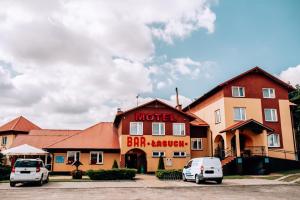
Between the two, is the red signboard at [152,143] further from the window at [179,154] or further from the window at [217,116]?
the window at [217,116]

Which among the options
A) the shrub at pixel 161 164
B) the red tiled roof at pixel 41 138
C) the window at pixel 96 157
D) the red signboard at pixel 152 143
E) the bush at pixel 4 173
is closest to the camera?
the bush at pixel 4 173

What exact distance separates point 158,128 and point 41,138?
15.0m

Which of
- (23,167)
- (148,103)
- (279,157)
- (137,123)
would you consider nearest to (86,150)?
(137,123)

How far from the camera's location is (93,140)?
34.5 meters

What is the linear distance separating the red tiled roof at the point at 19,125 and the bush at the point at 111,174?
31.3 m

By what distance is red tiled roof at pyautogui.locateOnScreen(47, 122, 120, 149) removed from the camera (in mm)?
33219

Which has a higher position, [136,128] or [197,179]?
[136,128]

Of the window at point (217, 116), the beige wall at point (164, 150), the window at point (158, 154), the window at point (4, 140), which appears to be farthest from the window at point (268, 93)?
the window at point (4, 140)

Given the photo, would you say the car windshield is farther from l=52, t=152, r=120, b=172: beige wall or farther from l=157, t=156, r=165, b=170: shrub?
l=157, t=156, r=165, b=170: shrub

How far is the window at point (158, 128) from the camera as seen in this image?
34.0 metres

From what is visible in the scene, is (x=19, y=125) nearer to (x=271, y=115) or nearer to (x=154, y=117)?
(x=154, y=117)

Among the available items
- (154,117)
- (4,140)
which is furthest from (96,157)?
(4,140)

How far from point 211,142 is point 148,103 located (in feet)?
31.1

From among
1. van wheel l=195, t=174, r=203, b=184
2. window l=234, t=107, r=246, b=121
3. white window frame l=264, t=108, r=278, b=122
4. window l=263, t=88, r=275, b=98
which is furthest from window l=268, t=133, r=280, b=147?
van wheel l=195, t=174, r=203, b=184
